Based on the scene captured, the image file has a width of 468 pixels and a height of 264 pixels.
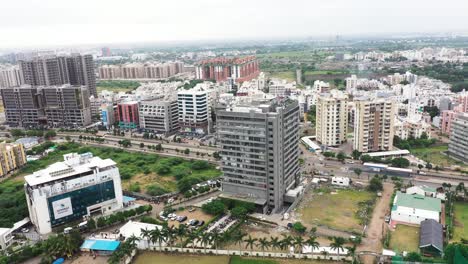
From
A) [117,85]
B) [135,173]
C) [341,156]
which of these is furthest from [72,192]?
[117,85]

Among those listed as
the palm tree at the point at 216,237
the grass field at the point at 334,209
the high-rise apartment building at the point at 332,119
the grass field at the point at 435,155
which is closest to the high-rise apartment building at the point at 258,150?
the grass field at the point at 334,209

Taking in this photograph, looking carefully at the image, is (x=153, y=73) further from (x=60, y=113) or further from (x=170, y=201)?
(x=170, y=201)

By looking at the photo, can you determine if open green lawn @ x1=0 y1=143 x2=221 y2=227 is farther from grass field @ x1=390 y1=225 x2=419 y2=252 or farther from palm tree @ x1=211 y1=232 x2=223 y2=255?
grass field @ x1=390 y1=225 x2=419 y2=252

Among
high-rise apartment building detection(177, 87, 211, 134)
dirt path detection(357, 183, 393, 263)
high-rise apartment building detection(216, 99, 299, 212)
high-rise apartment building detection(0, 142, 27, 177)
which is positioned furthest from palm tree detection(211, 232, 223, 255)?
high-rise apartment building detection(177, 87, 211, 134)

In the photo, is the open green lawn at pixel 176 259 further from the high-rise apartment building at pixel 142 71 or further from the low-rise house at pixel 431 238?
the high-rise apartment building at pixel 142 71

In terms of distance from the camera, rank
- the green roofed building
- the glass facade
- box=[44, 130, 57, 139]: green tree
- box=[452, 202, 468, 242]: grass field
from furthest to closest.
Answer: box=[44, 130, 57, 139]: green tree
the glass facade
the green roofed building
box=[452, 202, 468, 242]: grass field

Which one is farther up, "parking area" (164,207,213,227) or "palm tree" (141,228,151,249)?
"palm tree" (141,228,151,249)
